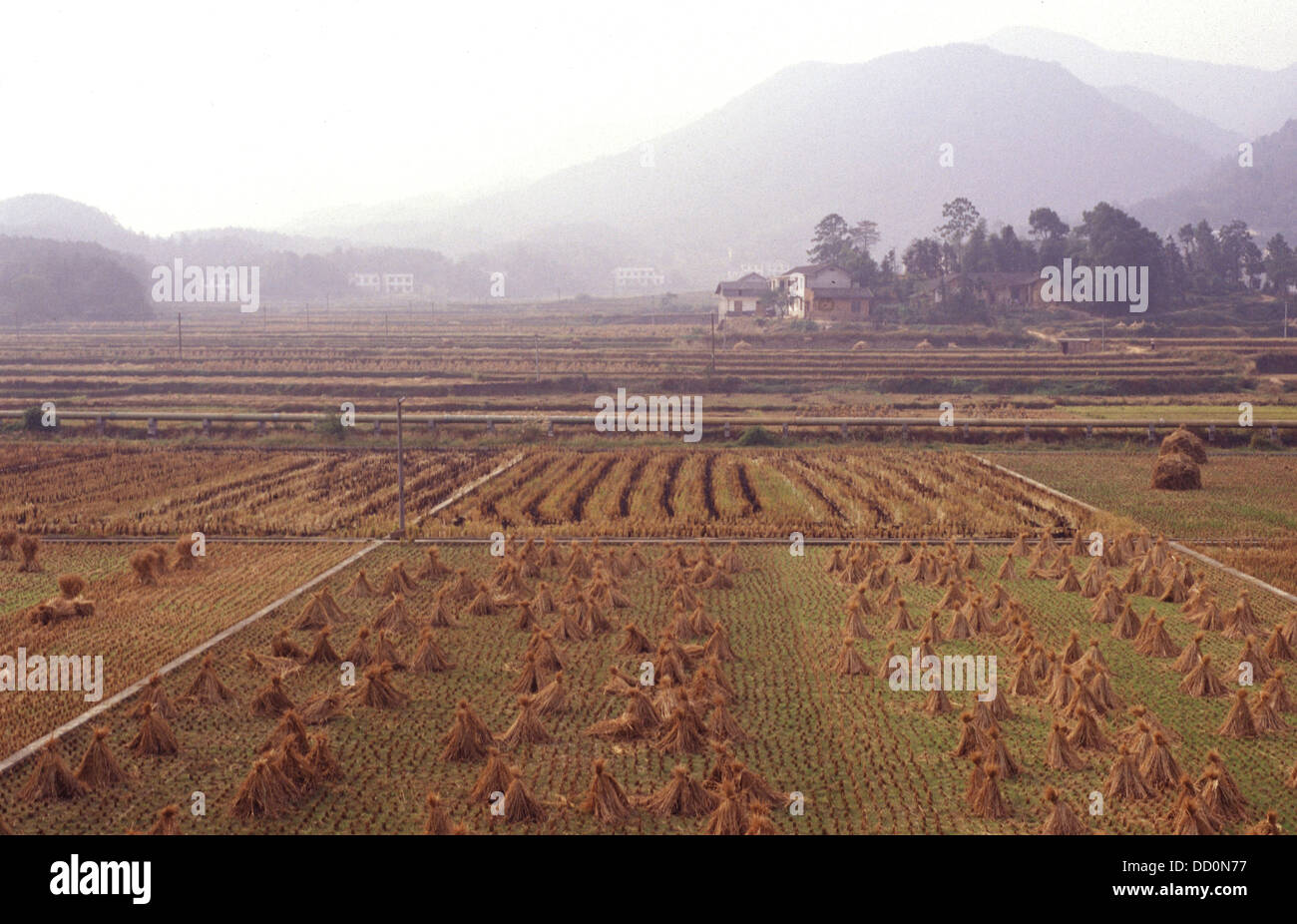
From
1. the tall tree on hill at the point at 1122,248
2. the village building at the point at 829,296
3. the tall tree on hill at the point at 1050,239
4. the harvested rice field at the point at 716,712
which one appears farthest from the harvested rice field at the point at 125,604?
the tall tree on hill at the point at 1050,239

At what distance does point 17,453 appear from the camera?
3716cm

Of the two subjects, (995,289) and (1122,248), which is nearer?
(1122,248)

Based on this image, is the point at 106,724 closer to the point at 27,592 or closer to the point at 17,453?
the point at 27,592

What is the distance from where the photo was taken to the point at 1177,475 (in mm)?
30641

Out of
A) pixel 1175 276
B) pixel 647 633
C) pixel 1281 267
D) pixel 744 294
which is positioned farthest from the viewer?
pixel 744 294

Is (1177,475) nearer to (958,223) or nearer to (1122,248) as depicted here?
(1122,248)

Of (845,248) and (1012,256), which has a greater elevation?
(845,248)

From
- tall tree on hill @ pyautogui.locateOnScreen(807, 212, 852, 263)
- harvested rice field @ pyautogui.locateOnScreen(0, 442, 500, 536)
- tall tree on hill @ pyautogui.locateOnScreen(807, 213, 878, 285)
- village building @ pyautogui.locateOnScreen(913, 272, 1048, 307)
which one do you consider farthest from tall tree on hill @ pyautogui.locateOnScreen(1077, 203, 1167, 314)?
harvested rice field @ pyautogui.locateOnScreen(0, 442, 500, 536)

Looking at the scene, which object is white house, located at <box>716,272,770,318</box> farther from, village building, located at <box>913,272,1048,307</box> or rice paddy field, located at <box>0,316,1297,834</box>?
rice paddy field, located at <box>0,316,1297,834</box>

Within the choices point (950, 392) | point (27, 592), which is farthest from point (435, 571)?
point (950, 392)

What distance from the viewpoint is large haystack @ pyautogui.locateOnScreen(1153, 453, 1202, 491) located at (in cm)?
3064

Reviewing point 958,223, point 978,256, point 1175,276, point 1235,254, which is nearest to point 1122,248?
point 1175,276

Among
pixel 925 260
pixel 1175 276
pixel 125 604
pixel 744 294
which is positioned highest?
pixel 925 260

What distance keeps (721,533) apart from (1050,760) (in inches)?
533
